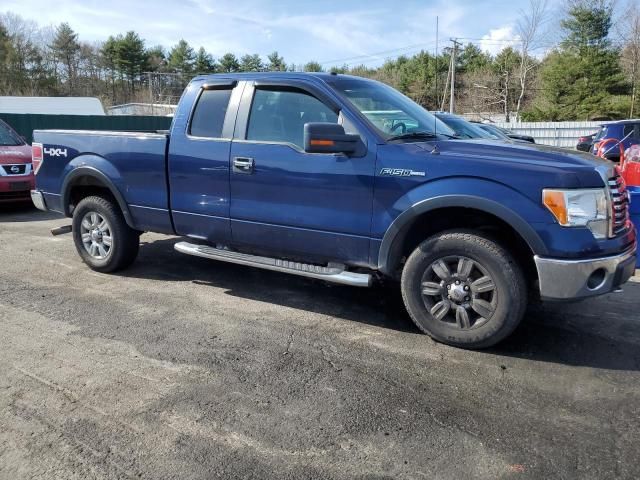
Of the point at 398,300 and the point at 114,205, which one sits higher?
the point at 114,205

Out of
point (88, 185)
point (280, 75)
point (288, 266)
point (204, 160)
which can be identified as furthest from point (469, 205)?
point (88, 185)

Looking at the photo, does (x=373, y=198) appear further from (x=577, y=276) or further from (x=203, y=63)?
(x=203, y=63)

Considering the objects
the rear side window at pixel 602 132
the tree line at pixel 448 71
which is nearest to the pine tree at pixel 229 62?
the tree line at pixel 448 71

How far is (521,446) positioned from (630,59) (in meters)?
44.4

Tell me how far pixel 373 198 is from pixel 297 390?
Result: 1556mm

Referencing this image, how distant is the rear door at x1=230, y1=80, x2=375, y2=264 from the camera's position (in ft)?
13.7

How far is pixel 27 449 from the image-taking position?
9.00 ft

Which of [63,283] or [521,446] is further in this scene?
[63,283]

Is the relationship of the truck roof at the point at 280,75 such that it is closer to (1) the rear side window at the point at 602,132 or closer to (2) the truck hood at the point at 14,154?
(2) the truck hood at the point at 14,154

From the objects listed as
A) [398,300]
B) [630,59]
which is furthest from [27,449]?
[630,59]

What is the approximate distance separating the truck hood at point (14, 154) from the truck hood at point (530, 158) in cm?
873

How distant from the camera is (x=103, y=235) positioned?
583 centimetres

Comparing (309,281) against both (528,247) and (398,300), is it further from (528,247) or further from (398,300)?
(528,247)

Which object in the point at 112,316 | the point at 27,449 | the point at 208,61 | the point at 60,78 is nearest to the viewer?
the point at 27,449
